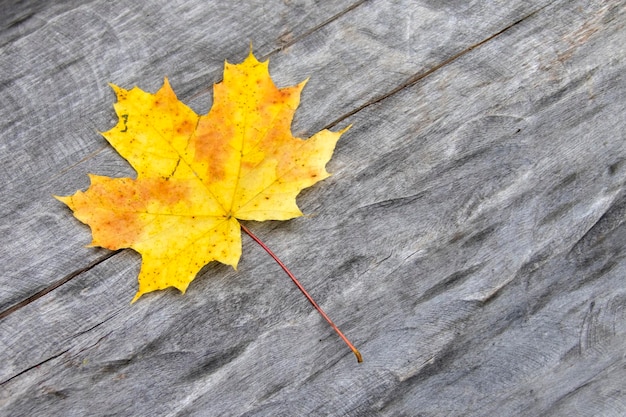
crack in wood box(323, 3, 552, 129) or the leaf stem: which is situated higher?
crack in wood box(323, 3, 552, 129)

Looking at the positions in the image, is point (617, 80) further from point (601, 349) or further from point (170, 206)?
point (170, 206)

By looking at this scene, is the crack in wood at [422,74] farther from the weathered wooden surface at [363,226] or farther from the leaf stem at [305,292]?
the leaf stem at [305,292]

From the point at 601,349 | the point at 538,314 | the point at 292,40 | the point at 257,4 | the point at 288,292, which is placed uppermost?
the point at 257,4

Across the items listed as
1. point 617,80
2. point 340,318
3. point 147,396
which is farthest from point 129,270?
point 617,80

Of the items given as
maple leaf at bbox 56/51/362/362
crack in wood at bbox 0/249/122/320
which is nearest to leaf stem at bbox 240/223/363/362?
maple leaf at bbox 56/51/362/362

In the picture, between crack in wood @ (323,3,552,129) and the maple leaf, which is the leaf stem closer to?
the maple leaf

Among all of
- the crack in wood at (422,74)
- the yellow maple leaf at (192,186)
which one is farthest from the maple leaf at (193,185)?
the crack in wood at (422,74)

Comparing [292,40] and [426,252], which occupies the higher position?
[292,40]
